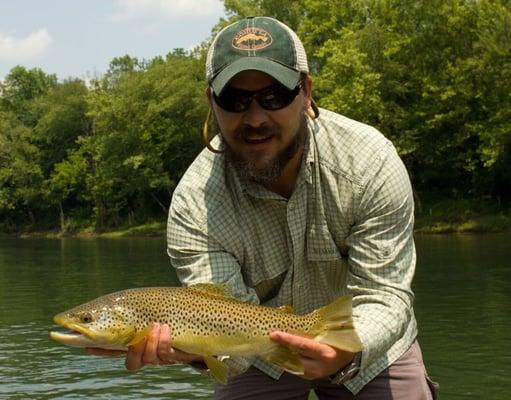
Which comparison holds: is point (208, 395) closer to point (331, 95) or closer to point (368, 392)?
point (368, 392)

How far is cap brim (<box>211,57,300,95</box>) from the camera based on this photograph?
394 centimetres

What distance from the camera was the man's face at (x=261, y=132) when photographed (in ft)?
13.2

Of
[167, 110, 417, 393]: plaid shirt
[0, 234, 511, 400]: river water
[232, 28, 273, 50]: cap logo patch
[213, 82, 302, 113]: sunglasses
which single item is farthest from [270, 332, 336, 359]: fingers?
[0, 234, 511, 400]: river water

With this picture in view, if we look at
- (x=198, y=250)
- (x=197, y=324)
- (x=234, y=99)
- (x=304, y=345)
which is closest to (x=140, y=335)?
(x=197, y=324)

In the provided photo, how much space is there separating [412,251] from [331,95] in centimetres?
3863

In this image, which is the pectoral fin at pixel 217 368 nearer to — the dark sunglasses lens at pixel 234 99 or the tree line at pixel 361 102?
the dark sunglasses lens at pixel 234 99

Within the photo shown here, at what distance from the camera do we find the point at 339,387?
179 inches

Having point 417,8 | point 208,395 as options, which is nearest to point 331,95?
point 417,8

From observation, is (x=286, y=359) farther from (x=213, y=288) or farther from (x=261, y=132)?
(x=261, y=132)

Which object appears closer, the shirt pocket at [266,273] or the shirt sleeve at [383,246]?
the shirt sleeve at [383,246]

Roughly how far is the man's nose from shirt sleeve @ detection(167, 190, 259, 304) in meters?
0.65

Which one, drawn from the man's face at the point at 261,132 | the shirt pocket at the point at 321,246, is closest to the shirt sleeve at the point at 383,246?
the shirt pocket at the point at 321,246

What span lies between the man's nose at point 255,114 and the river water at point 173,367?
25.8 ft

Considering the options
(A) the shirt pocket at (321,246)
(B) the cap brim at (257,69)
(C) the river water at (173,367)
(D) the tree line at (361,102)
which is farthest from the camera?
(D) the tree line at (361,102)
